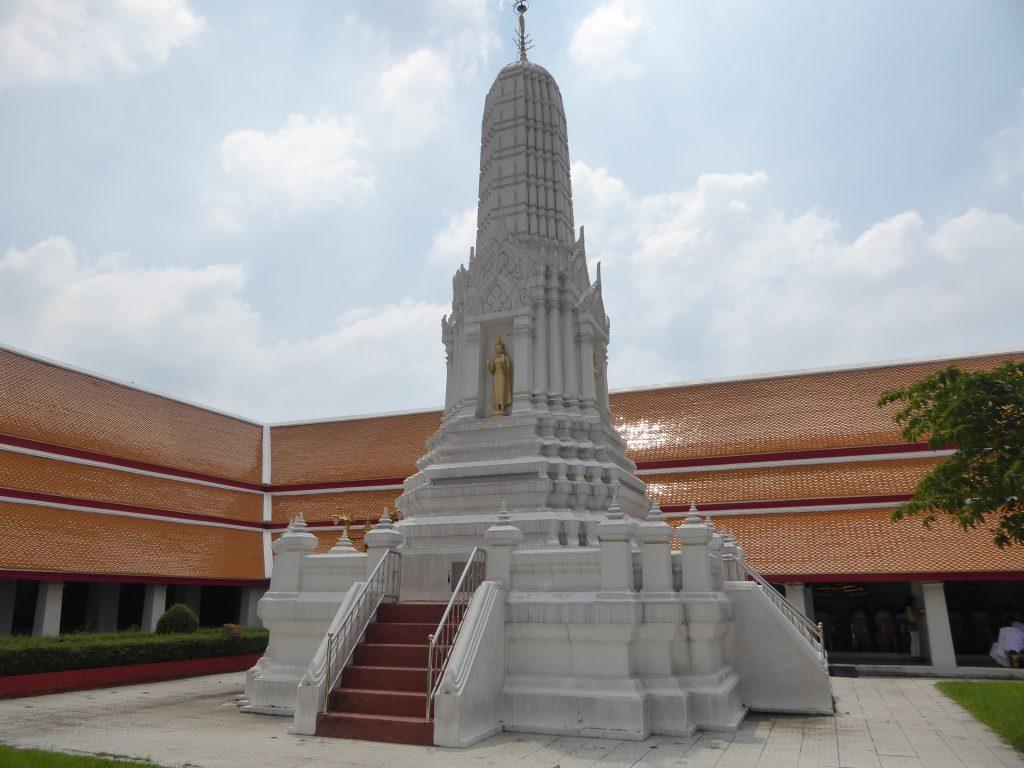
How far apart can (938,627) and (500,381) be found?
40.0 ft

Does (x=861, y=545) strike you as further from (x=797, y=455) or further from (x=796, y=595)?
(x=797, y=455)

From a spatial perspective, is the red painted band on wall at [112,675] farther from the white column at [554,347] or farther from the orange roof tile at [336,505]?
the white column at [554,347]

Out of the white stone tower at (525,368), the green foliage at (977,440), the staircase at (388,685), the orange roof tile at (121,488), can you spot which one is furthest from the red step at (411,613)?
the orange roof tile at (121,488)

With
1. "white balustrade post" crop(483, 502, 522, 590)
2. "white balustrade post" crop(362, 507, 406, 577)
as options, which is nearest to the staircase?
"white balustrade post" crop(362, 507, 406, 577)

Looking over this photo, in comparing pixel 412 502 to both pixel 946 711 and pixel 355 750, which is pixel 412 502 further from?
pixel 946 711

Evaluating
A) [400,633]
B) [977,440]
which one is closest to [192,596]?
[400,633]

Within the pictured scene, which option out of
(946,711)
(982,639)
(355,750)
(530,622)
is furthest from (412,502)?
(982,639)

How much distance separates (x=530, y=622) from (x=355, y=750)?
2.71 meters

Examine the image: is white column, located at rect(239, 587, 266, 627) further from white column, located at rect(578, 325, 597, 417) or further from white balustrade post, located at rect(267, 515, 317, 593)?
white column, located at rect(578, 325, 597, 417)

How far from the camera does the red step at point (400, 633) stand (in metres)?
9.64

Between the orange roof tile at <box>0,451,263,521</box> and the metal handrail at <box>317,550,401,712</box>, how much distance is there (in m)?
13.6

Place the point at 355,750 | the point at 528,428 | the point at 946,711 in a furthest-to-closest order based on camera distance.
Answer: the point at 528,428
the point at 946,711
the point at 355,750

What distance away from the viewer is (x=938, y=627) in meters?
17.2

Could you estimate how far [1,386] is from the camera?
20.6 meters
